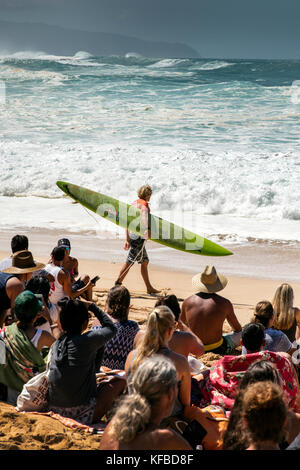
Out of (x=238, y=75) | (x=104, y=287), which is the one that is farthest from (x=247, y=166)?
(x=238, y=75)

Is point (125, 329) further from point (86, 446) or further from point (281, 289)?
point (281, 289)

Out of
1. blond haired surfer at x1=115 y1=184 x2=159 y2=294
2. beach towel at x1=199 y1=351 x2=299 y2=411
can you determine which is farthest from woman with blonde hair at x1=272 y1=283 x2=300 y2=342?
blond haired surfer at x1=115 y1=184 x2=159 y2=294

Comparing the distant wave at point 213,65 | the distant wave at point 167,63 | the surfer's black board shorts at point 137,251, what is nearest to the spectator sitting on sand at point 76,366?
the surfer's black board shorts at point 137,251

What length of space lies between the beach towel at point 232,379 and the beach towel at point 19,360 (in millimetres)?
1118

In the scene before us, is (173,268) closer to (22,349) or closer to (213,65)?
(22,349)

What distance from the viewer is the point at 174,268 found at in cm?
869

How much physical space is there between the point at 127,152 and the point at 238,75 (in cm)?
1529

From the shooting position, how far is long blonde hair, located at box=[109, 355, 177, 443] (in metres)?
2.35

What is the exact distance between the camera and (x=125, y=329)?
414 centimetres

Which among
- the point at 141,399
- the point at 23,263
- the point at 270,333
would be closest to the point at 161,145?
the point at 23,263

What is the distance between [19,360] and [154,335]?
1.04 m

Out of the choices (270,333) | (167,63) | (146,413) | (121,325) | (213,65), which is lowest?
(270,333)

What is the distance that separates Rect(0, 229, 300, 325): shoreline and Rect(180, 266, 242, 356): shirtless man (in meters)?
1.36
